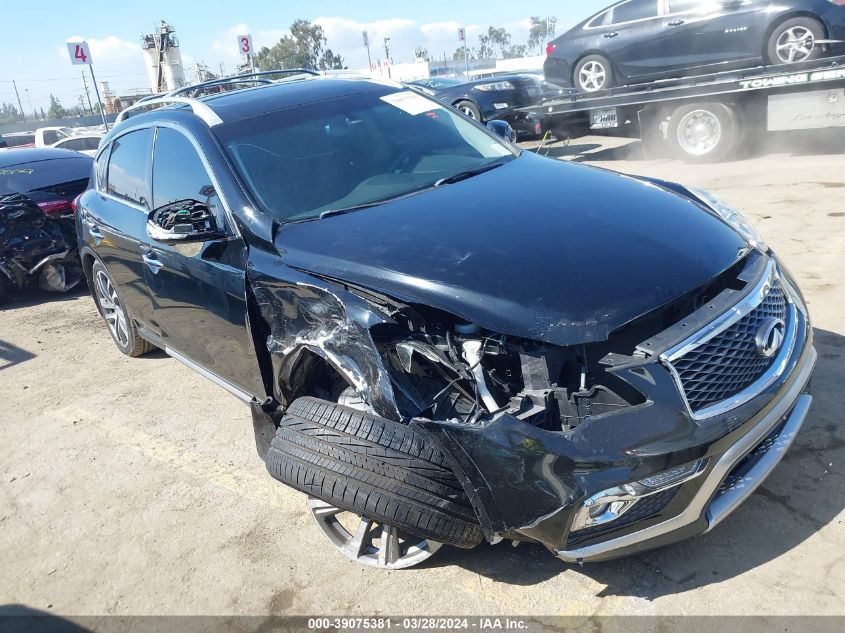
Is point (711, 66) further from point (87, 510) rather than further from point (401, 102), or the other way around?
point (87, 510)

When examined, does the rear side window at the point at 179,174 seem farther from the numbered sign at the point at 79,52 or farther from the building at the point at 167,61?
the building at the point at 167,61

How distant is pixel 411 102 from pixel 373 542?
2590 mm

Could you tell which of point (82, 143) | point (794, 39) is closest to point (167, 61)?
point (82, 143)

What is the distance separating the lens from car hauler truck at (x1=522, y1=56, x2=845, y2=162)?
9180 mm

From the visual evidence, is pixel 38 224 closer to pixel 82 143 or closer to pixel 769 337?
pixel 769 337

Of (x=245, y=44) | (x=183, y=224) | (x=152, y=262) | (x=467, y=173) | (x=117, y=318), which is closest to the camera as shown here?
(x=183, y=224)

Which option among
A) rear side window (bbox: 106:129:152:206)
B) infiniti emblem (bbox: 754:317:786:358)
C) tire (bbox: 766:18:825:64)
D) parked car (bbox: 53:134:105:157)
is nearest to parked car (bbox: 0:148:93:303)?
rear side window (bbox: 106:129:152:206)

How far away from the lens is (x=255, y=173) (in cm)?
353

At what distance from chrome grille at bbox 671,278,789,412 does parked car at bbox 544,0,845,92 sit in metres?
8.13

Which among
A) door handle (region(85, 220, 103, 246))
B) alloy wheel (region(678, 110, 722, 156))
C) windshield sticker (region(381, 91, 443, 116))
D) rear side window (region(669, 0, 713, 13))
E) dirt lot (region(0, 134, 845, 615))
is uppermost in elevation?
rear side window (region(669, 0, 713, 13))

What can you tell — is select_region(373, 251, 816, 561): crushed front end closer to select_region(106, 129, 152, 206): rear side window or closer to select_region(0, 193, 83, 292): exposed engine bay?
select_region(106, 129, 152, 206): rear side window

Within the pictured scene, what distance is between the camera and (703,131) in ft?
33.8

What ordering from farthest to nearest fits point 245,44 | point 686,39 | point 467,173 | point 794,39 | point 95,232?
point 245,44 < point 686,39 < point 794,39 < point 95,232 < point 467,173

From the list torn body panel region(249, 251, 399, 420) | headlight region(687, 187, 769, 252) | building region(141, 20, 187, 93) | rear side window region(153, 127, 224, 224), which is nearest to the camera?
torn body panel region(249, 251, 399, 420)
